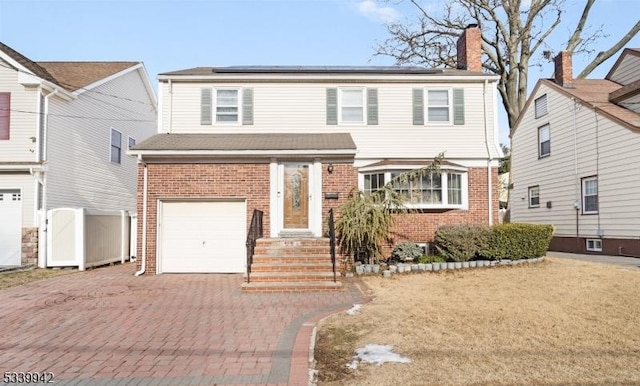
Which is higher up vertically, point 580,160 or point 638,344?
point 580,160

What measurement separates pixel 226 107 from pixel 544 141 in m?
13.5

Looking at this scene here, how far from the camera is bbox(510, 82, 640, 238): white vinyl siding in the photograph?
14297 millimetres

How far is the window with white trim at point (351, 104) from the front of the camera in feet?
45.6

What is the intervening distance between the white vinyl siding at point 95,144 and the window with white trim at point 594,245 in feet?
60.1

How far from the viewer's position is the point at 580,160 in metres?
16.6

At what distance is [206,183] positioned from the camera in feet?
40.1

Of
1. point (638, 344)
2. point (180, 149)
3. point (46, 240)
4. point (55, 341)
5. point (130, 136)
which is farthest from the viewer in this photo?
point (130, 136)

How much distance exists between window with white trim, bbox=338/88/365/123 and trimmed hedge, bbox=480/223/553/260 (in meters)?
5.15

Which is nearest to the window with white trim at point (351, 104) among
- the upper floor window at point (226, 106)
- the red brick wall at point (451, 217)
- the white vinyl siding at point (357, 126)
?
the white vinyl siding at point (357, 126)

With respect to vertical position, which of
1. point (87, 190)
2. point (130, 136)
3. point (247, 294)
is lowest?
point (247, 294)

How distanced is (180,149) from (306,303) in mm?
5911

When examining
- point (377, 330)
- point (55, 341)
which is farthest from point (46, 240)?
point (377, 330)

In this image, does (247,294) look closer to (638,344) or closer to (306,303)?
(306,303)

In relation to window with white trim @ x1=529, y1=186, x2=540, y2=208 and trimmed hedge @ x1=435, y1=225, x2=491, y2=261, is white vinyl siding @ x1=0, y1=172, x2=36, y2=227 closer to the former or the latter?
trimmed hedge @ x1=435, y1=225, x2=491, y2=261
